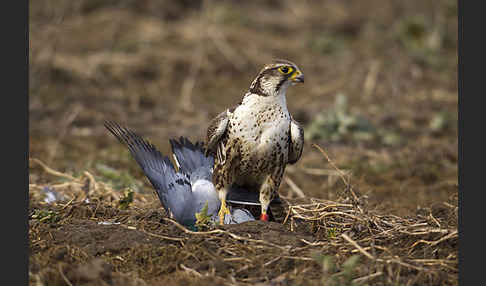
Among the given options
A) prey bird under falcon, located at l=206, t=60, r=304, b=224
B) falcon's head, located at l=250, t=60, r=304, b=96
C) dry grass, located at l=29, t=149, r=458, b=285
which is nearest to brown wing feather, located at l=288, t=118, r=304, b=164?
prey bird under falcon, located at l=206, t=60, r=304, b=224

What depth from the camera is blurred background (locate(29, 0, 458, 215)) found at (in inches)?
259

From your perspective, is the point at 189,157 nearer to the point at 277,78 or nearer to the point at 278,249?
the point at 277,78

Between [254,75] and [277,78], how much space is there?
20.0 ft

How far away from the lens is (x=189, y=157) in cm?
461

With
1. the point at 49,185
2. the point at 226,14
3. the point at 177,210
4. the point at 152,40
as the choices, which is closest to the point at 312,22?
the point at 226,14

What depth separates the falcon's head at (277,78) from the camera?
4051mm

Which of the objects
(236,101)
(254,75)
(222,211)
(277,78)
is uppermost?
(277,78)

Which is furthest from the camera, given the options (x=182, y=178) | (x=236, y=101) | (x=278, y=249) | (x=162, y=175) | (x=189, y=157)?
(x=236, y=101)

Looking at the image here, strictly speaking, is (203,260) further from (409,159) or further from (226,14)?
(226,14)

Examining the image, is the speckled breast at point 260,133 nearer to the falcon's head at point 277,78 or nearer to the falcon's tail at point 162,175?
the falcon's head at point 277,78

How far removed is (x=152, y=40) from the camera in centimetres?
1077

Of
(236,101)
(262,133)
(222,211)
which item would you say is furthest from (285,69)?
(236,101)

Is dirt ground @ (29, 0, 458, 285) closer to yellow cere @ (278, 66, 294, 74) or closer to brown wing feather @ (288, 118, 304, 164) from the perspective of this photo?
brown wing feather @ (288, 118, 304, 164)

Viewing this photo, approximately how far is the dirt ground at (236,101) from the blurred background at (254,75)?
0.10 feet
